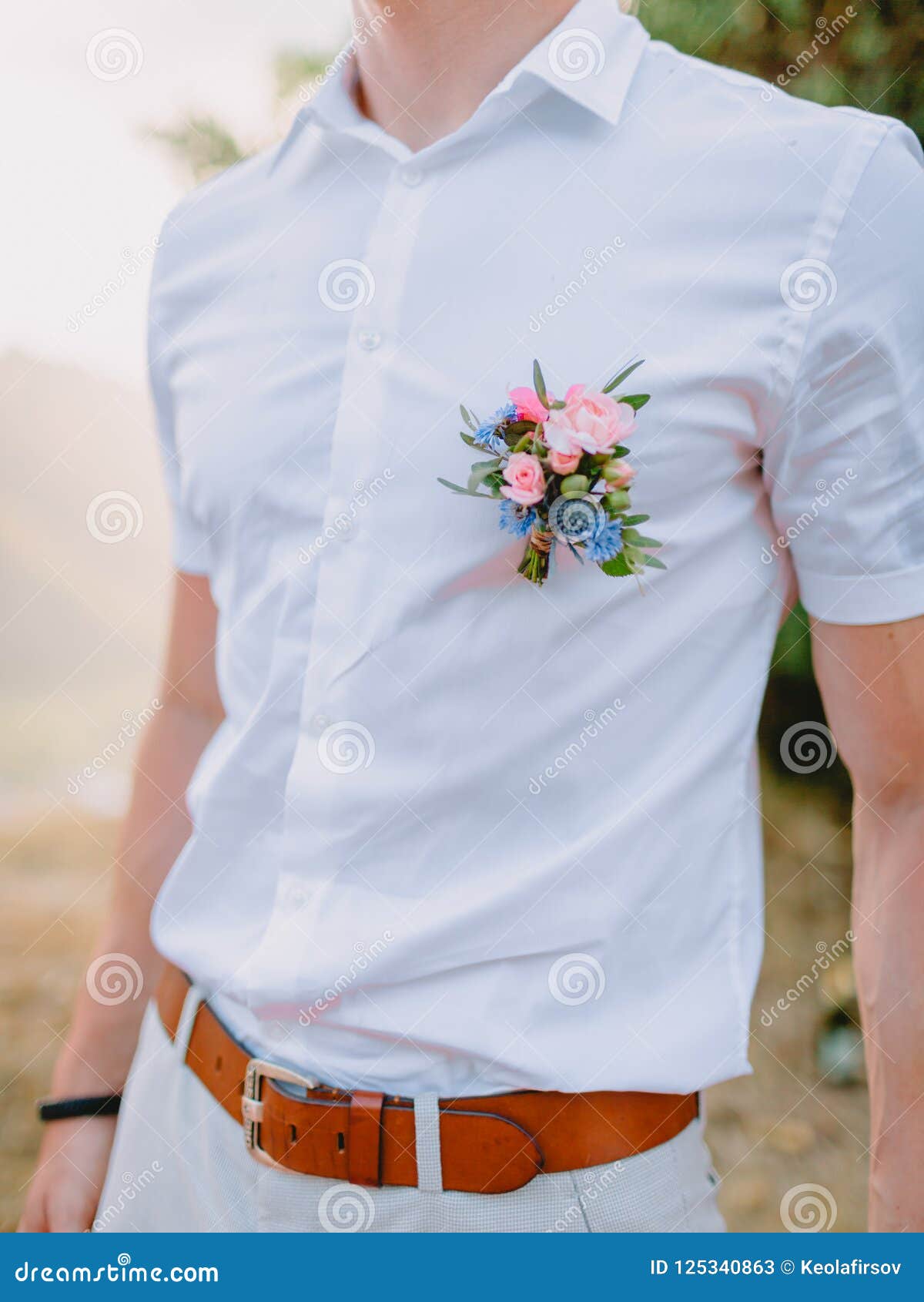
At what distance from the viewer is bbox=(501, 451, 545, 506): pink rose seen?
3.25 ft

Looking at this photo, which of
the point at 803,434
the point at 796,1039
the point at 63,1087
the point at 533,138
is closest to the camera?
the point at 803,434

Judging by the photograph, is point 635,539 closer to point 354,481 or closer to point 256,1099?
point 354,481

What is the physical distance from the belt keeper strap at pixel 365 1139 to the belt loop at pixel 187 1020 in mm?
267

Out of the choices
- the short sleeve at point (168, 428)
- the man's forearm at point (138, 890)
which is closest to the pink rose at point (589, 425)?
the short sleeve at point (168, 428)

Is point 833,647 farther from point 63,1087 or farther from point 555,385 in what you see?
point 63,1087

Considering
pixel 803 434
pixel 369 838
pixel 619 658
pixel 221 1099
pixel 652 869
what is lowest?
pixel 221 1099

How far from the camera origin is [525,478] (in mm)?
992

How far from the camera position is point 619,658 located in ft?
3.51

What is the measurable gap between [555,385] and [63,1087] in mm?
1118

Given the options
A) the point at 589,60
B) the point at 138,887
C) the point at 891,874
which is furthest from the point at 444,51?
the point at 138,887

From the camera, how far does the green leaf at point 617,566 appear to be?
100 cm

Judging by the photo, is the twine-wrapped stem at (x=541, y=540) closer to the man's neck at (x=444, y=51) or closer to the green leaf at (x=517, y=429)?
the green leaf at (x=517, y=429)

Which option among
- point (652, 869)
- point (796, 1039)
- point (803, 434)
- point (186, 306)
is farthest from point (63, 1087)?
point (796, 1039)

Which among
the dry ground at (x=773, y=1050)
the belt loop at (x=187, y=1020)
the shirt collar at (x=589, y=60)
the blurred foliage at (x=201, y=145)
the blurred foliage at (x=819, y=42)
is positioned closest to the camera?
the shirt collar at (x=589, y=60)
